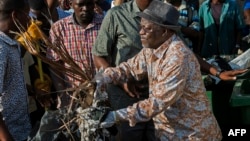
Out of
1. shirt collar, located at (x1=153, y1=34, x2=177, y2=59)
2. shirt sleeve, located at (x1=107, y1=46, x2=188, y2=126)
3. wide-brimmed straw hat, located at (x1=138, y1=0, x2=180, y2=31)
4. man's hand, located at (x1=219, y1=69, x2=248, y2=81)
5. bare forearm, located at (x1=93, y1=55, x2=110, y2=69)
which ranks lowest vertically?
man's hand, located at (x1=219, y1=69, x2=248, y2=81)

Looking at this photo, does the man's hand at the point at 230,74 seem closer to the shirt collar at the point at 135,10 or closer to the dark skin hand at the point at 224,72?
the dark skin hand at the point at 224,72

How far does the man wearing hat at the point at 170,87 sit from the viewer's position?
3760 mm

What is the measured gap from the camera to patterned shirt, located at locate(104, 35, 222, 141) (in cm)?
375

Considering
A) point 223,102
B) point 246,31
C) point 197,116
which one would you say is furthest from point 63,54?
point 246,31

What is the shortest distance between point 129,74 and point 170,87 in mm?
617

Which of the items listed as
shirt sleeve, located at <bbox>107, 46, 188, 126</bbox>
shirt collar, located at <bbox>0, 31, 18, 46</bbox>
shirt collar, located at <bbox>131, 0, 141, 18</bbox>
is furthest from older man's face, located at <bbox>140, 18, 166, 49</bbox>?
shirt collar, located at <bbox>131, 0, 141, 18</bbox>

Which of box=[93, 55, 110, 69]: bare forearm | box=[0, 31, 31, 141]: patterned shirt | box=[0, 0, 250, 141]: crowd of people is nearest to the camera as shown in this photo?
box=[0, 0, 250, 141]: crowd of people

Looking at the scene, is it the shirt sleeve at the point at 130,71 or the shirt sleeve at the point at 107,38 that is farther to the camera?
the shirt sleeve at the point at 107,38

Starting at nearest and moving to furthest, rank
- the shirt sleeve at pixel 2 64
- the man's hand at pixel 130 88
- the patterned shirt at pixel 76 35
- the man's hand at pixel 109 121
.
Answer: the man's hand at pixel 109 121 < the shirt sleeve at pixel 2 64 < the man's hand at pixel 130 88 < the patterned shirt at pixel 76 35

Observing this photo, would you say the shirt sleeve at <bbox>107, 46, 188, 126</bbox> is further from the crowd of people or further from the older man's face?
the older man's face

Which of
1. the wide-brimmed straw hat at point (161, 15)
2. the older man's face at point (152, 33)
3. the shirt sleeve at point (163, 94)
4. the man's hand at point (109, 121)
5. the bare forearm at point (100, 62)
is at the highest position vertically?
the wide-brimmed straw hat at point (161, 15)

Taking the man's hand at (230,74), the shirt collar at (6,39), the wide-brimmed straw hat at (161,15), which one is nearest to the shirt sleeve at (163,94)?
the wide-brimmed straw hat at (161,15)

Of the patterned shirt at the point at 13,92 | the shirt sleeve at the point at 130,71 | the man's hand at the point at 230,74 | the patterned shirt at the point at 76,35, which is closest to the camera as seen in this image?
the patterned shirt at the point at 13,92

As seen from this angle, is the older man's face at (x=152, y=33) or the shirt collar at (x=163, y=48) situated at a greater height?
the older man's face at (x=152, y=33)
